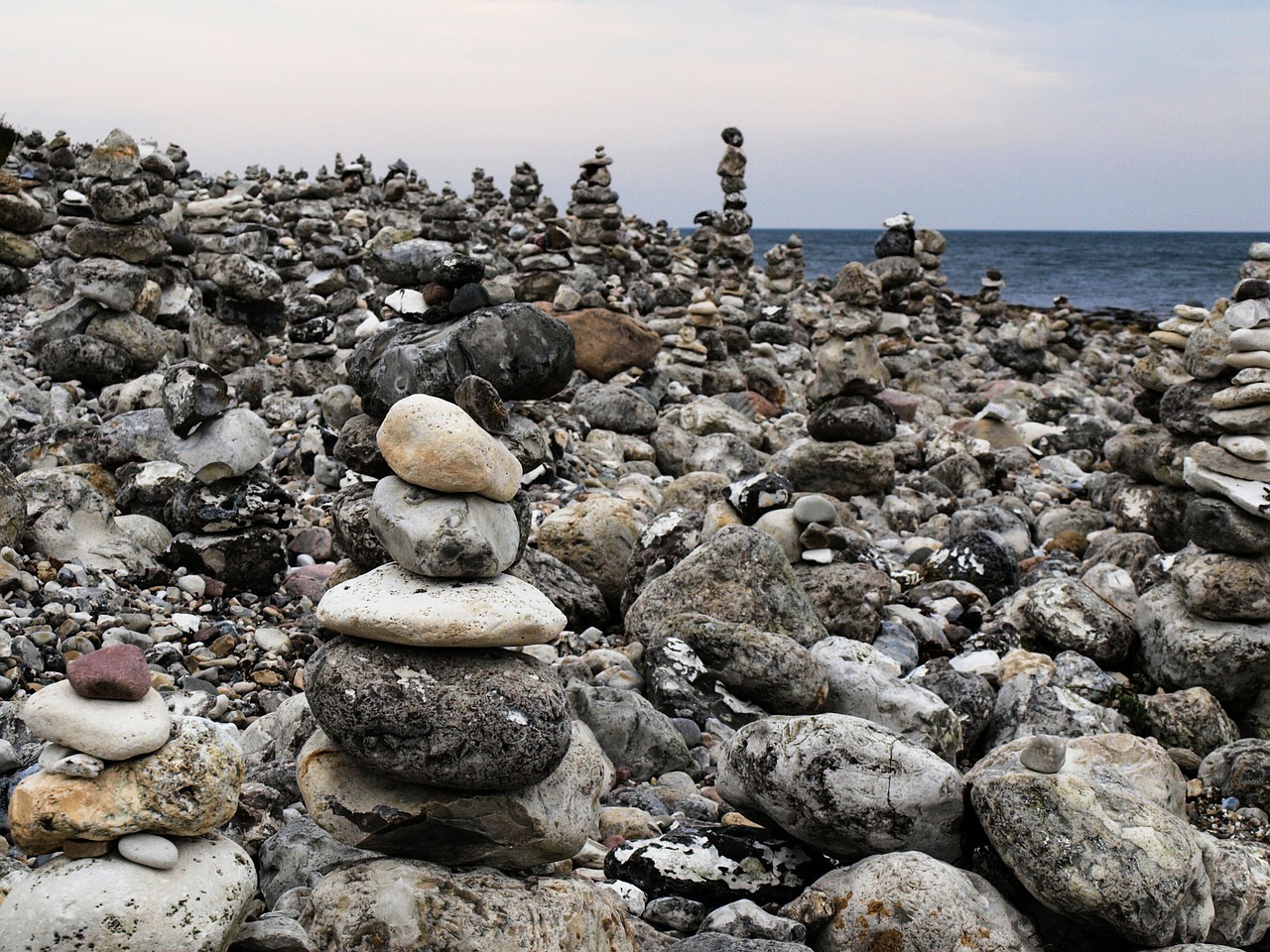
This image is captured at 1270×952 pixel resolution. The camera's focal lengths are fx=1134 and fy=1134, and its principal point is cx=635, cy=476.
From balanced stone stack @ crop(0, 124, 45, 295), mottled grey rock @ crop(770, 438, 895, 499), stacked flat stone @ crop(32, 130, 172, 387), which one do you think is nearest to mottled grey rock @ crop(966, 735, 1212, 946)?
mottled grey rock @ crop(770, 438, 895, 499)

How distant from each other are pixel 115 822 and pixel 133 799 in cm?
9

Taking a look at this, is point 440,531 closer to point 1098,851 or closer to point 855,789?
point 855,789

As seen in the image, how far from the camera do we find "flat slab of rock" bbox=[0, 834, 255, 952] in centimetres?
357

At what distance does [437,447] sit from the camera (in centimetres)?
448

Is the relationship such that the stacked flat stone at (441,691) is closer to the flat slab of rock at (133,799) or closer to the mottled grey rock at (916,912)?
the flat slab of rock at (133,799)

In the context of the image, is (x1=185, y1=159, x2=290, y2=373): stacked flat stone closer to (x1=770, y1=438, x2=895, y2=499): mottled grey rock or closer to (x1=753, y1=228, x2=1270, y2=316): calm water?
(x1=770, y1=438, x2=895, y2=499): mottled grey rock

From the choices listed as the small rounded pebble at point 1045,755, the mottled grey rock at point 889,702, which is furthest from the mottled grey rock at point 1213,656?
the small rounded pebble at point 1045,755

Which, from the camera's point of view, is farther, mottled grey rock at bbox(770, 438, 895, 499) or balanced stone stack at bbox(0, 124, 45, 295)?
balanced stone stack at bbox(0, 124, 45, 295)

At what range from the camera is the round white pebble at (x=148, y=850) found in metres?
3.73

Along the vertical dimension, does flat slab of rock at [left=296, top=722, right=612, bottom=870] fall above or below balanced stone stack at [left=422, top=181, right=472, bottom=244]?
below

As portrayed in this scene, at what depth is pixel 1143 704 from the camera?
25.3ft

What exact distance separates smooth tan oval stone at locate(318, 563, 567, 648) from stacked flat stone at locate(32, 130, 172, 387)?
9373 millimetres

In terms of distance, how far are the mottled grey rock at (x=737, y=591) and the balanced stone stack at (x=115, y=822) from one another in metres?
4.49

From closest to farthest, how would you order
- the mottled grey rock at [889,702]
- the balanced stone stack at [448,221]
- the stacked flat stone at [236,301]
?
1. the mottled grey rock at [889,702]
2. the stacked flat stone at [236,301]
3. the balanced stone stack at [448,221]
